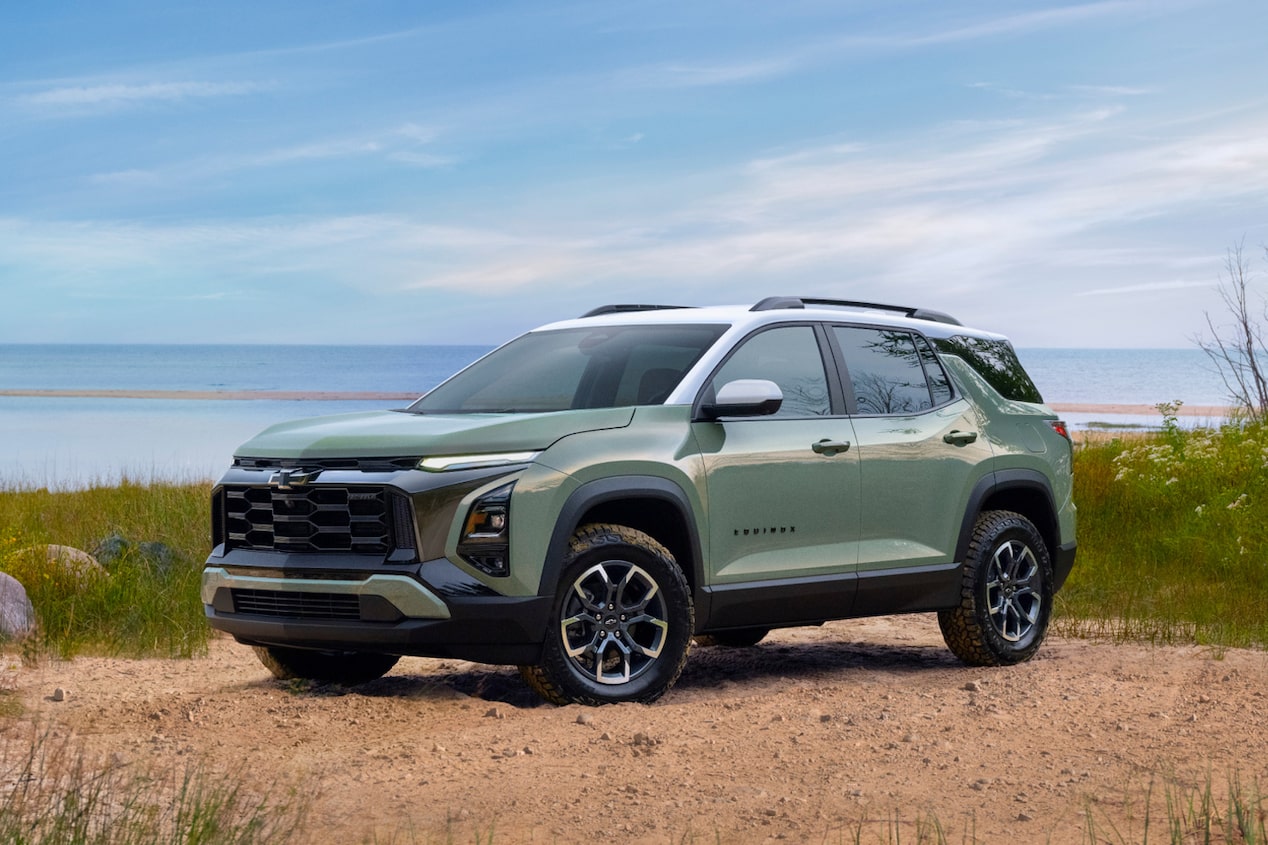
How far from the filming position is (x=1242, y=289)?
17.4 m

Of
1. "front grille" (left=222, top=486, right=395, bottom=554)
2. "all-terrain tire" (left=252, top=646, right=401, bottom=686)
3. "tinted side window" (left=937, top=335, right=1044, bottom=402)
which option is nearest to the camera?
"front grille" (left=222, top=486, right=395, bottom=554)

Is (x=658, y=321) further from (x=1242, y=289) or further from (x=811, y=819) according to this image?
(x=1242, y=289)

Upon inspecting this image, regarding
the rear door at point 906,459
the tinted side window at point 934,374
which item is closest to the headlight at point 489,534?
the rear door at point 906,459

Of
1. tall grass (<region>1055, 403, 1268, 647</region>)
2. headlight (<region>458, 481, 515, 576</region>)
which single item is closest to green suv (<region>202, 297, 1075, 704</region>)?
headlight (<region>458, 481, 515, 576</region>)

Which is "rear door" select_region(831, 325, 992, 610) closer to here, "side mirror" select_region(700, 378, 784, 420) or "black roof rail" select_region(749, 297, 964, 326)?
"black roof rail" select_region(749, 297, 964, 326)

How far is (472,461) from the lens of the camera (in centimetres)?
642

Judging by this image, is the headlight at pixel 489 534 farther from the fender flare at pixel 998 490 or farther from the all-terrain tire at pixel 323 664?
the fender flare at pixel 998 490

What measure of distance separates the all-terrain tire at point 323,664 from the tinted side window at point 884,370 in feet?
10.2

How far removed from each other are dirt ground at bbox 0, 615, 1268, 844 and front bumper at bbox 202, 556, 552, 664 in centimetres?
39

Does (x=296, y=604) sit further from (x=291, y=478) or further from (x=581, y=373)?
(x=581, y=373)

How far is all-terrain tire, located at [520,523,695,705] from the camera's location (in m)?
6.60

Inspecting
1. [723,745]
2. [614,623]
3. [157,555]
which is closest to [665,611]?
[614,623]

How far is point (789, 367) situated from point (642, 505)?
4.12 feet

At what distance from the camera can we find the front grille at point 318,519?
21.2ft
